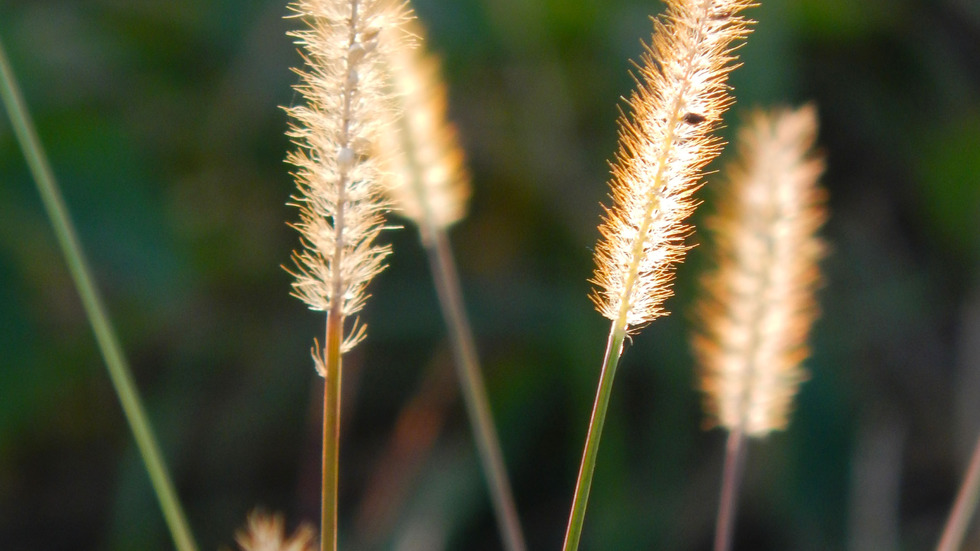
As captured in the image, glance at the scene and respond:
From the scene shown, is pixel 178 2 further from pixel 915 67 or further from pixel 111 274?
pixel 915 67

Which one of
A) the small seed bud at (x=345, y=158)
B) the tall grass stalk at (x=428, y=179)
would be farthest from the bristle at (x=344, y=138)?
the tall grass stalk at (x=428, y=179)

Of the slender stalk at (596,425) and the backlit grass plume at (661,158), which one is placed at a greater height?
the backlit grass plume at (661,158)

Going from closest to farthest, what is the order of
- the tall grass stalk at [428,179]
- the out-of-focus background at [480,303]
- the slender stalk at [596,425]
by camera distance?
the slender stalk at [596,425], the tall grass stalk at [428,179], the out-of-focus background at [480,303]

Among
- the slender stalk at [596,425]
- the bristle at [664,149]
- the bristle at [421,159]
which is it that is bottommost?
the slender stalk at [596,425]

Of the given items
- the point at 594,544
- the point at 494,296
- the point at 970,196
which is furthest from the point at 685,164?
the point at 970,196

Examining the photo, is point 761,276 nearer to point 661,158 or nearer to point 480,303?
point 661,158

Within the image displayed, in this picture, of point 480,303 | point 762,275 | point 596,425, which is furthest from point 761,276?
point 480,303

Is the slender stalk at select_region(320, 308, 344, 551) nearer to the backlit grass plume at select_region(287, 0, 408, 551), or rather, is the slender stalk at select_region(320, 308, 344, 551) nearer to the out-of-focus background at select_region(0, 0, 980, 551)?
A: the backlit grass plume at select_region(287, 0, 408, 551)

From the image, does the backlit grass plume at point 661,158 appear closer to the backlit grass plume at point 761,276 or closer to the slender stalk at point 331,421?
the slender stalk at point 331,421
